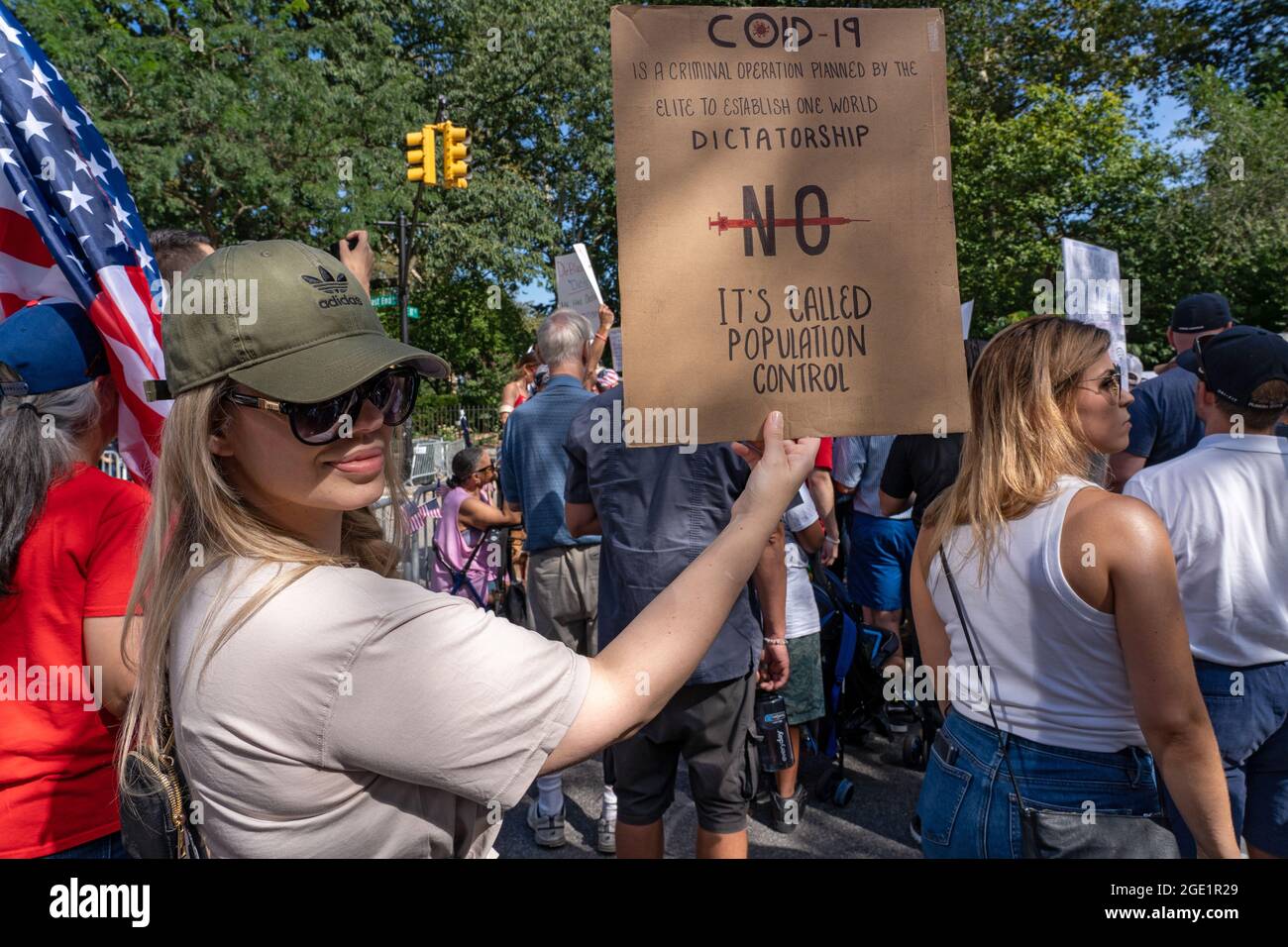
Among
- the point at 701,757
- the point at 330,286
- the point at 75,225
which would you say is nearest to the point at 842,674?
the point at 701,757

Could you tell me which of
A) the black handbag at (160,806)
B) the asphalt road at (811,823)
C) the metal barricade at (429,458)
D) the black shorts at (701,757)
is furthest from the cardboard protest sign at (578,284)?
the metal barricade at (429,458)

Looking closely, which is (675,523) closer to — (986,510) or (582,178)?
(986,510)

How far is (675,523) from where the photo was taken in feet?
10.2

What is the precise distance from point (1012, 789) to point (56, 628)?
1.95m

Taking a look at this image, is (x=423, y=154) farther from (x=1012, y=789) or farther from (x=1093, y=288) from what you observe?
(x=1012, y=789)

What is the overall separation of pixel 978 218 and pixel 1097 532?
941 inches

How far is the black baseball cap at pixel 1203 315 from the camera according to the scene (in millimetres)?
4938

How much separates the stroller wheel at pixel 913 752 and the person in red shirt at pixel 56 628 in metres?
3.92

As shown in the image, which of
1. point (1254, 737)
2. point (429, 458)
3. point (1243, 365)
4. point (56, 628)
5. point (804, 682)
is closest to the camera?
point (56, 628)

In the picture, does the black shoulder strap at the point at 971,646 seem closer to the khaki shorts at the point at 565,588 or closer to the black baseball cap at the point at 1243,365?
the black baseball cap at the point at 1243,365

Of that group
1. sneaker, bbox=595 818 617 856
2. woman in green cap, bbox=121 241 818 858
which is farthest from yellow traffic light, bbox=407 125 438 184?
woman in green cap, bbox=121 241 818 858

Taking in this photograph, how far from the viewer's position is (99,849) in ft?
6.41

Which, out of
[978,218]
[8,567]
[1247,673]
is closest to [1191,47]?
[978,218]

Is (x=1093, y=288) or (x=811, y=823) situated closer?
(x=811, y=823)
